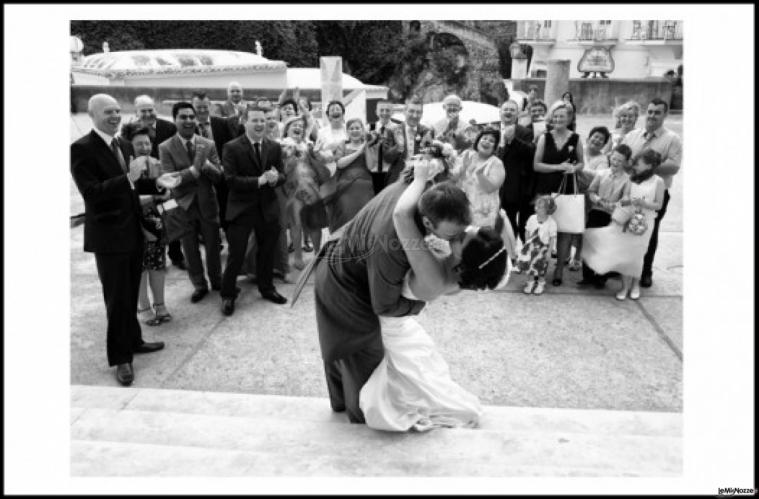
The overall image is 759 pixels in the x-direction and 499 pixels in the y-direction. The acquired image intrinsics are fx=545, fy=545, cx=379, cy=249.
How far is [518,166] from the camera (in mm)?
5562

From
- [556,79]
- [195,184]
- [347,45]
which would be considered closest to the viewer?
[195,184]

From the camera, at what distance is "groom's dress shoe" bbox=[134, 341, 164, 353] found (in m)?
4.20

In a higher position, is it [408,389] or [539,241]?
[539,241]

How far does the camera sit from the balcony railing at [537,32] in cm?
2777

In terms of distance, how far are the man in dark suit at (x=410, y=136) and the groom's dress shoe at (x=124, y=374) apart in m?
2.88

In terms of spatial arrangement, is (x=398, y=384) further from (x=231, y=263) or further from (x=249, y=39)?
(x=249, y=39)

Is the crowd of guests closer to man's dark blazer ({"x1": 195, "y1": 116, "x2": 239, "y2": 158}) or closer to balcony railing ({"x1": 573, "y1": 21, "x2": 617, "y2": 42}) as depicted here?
man's dark blazer ({"x1": 195, "y1": 116, "x2": 239, "y2": 158})

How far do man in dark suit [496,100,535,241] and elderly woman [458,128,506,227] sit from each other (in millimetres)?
471

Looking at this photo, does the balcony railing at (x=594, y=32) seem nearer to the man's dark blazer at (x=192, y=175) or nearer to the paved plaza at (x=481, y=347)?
the paved plaza at (x=481, y=347)

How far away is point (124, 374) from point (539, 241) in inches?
146

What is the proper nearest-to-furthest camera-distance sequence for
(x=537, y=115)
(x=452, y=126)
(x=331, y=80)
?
(x=452, y=126)
(x=537, y=115)
(x=331, y=80)

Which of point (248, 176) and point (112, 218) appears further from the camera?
Result: point (248, 176)

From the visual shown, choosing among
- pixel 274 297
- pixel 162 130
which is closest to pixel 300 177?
pixel 274 297

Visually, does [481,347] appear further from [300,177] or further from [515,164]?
[300,177]
